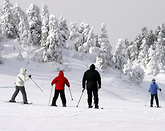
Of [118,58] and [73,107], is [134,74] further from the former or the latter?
[73,107]

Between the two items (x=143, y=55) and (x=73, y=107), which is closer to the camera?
(x=73, y=107)

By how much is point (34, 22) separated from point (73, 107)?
39601 millimetres

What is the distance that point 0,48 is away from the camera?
3959 centimetres

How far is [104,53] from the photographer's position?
1896 inches

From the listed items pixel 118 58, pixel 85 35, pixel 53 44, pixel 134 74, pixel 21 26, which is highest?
pixel 21 26

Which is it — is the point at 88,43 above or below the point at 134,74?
above

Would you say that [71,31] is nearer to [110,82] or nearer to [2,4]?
[2,4]

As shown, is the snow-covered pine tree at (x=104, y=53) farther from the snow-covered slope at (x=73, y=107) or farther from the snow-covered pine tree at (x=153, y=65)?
the snow-covered pine tree at (x=153, y=65)

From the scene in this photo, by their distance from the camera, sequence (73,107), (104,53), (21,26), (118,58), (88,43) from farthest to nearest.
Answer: (88,43)
(118,58)
(104,53)
(21,26)
(73,107)

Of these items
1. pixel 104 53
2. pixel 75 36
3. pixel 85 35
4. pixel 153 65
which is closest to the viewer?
pixel 104 53

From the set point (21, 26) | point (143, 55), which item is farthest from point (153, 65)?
point (21, 26)

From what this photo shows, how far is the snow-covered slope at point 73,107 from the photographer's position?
562 cm

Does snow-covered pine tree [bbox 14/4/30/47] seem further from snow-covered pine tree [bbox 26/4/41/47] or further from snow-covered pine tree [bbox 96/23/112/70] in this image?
snow-covered pine tree [bbox 96/23/112/70]

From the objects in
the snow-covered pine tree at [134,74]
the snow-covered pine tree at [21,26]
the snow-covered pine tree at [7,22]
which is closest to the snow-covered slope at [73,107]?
the snow-covered pine tree at [134,74]
